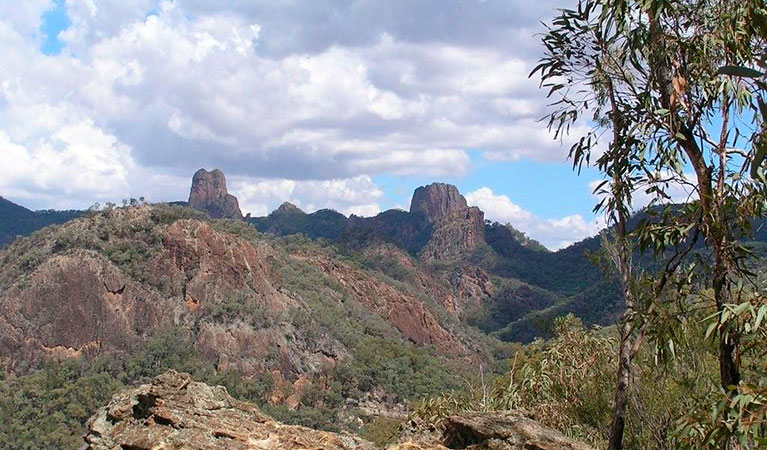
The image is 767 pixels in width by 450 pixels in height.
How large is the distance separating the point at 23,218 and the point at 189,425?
592 ft

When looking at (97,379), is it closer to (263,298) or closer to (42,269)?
(42,269)

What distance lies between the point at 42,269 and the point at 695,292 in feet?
173

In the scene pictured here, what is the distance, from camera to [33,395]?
42062 millimetres

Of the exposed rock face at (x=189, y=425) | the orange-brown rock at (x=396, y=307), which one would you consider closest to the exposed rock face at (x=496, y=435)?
the exposed rock face at (x=189, y=425)

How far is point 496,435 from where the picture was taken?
7.35 m

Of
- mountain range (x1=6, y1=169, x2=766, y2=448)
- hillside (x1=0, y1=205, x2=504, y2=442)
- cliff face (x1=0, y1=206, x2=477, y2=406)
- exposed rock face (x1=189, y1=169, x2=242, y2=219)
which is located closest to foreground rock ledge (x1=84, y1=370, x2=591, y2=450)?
mountain range (x1=6, y1=169, x2=766, y2=448)

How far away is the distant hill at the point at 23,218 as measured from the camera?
6363 inches

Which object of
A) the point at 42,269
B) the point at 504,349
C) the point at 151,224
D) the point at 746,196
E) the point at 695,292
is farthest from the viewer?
the point at 504,349

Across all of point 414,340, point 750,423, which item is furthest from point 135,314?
point 750,423

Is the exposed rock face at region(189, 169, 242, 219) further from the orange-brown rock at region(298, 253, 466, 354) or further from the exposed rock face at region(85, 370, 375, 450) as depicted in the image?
the exposed rock face at region(85, 370, 375, 450)

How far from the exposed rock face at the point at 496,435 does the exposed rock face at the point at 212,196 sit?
17193 centimetres

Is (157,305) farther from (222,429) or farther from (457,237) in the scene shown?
(457,237)

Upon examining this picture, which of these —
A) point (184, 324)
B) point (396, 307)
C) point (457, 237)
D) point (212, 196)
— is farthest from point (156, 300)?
point (212, 196)

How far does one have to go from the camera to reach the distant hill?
161625 millimetres
